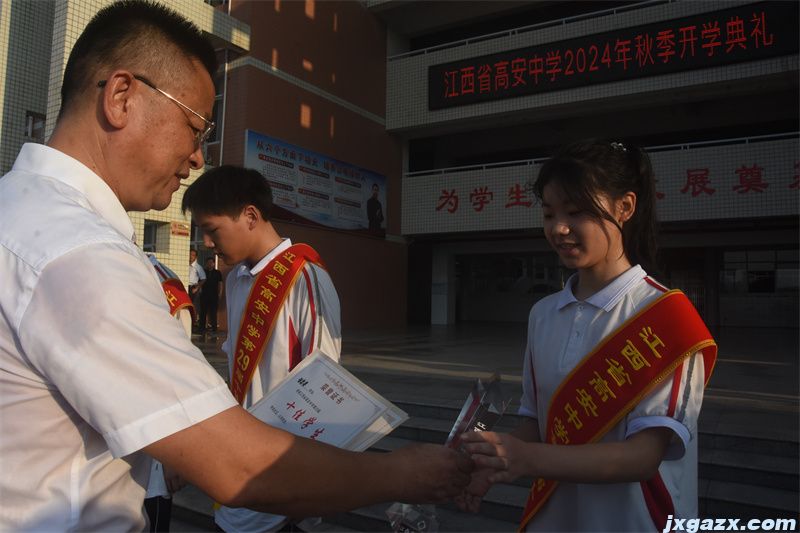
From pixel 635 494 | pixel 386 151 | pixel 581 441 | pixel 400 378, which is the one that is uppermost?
pixel 386 151

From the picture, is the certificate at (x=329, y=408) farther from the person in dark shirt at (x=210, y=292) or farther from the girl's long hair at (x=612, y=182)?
the person in dark shirt at (x=210, y=292)

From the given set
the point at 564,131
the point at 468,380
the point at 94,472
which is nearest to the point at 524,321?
the point at 564,131

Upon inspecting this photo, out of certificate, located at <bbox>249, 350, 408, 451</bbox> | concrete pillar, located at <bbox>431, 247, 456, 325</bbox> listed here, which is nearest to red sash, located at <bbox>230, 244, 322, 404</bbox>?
certificate, located at <bbox>249, 350, 408, 451</bbox>

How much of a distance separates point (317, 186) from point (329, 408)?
32.9 feet

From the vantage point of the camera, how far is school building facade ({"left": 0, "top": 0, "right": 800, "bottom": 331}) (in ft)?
30.7

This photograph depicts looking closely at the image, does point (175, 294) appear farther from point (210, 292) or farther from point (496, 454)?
point (210, 292)

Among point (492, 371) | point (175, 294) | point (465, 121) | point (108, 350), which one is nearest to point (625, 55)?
point (465, 121)

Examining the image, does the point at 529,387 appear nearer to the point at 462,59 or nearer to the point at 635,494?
the point at 635,494

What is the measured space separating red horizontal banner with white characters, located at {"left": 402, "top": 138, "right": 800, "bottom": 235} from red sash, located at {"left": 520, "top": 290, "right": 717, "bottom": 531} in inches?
291

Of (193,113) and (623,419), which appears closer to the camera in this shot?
(193,113)

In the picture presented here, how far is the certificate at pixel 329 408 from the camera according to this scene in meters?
1.34

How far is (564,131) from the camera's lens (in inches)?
505

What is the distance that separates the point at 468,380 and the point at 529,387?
12.9 feet

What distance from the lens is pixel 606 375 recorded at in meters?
1.38
